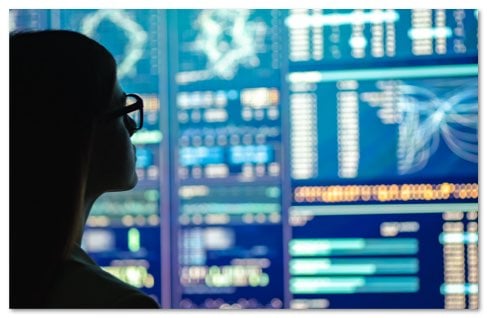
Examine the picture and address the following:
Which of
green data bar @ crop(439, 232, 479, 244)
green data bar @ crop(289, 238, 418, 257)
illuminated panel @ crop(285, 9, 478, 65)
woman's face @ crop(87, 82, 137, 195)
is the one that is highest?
illuminated panel @ crop(285, 9, 478, 65)

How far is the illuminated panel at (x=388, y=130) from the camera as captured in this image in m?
2.00

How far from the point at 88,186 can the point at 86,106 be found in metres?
0.24

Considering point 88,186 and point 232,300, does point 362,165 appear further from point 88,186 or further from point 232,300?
point 88,186

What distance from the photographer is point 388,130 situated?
202 cm

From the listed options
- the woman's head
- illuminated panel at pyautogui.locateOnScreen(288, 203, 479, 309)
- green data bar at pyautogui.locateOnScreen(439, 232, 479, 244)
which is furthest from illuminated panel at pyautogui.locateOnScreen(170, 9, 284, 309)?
green data bar at pyautogui.locateOnScreen(439, 232, 479, 244)

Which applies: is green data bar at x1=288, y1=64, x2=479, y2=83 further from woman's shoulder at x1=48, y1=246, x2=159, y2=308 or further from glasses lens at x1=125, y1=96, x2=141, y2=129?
woman's shoulder at x1=48, y1=246, x2=159, y2=308

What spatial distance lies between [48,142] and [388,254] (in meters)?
1.12

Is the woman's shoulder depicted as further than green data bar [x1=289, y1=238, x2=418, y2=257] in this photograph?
No

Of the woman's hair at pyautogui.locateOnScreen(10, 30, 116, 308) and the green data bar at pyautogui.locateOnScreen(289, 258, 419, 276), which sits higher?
the woman's hair at pyautogui.locateOnScreen(10, 30, 116, 308)

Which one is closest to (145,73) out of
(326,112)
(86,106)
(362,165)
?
(86,106)

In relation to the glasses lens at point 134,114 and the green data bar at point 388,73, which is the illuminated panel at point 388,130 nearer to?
the green data bar at point 388,73

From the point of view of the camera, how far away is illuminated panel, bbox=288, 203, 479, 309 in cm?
201

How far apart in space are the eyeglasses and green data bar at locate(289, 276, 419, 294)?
2.43 feet

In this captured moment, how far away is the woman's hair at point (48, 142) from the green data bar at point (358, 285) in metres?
0.77
